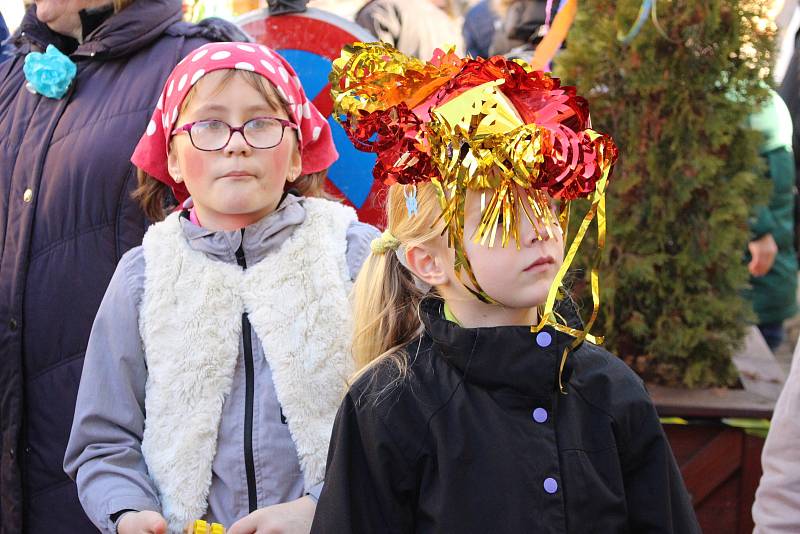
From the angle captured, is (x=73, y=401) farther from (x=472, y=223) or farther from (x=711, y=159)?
(x=711, y=159)

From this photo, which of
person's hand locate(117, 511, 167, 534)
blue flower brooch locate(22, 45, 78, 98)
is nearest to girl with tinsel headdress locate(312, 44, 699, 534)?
person's hand locate(117, 511, 167, 534)

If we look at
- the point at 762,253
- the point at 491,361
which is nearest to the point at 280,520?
the point at 491,361

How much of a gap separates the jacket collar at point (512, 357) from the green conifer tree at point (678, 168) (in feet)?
6.23

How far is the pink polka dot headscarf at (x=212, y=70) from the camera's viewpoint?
226 cm

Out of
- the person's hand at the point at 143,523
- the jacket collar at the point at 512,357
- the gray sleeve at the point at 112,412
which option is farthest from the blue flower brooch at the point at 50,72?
the jacket collar at the point at 512,357

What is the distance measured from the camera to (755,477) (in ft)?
11.3

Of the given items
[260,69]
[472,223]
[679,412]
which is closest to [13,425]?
[260,69]

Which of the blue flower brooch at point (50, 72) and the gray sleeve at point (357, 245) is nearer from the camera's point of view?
the gray sleeve at point (357, 245)

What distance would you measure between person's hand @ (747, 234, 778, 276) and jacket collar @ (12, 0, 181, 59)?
2865mm

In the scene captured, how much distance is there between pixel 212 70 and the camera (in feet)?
7.38

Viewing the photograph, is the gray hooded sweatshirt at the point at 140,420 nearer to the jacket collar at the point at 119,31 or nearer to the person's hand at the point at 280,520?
the person's hand at the point at 280,520

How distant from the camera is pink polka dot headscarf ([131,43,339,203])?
2.26 m

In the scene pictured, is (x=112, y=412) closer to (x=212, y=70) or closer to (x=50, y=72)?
(x=212, y=70)

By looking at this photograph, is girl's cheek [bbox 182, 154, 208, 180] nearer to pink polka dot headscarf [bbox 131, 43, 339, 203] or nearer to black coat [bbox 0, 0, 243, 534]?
pink polka dot headscarf [bbox 131, 43, 339, 203]
